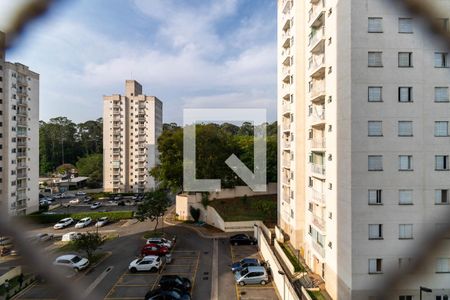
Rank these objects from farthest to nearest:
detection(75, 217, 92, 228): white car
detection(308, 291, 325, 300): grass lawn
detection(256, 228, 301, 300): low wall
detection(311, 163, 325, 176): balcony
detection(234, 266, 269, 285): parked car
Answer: detection(75, 217, 92, 228): white car < detection(234, 266, 269, 285): parked car < detection(311, 163, 325, 176): balcony < detection(308, 291, 325, 300): grass lawn < detection(256, 228, 301, 300): low wall

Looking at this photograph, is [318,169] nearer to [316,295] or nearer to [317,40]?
[316,295]

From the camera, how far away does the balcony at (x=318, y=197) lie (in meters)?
7.84

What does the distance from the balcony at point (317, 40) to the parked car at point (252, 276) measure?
20.9ft

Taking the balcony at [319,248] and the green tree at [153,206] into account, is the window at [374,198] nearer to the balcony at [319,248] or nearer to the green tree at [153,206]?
the balcony at [319,248]

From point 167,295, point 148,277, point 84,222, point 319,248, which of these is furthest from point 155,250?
point 84,222

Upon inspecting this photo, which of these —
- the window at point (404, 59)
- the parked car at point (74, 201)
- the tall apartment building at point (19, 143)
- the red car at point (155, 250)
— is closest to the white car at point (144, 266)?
the red car at point (155, 250)

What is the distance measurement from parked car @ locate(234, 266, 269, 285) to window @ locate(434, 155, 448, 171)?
501 cm

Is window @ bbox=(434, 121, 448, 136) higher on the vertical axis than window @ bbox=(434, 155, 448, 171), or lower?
higher

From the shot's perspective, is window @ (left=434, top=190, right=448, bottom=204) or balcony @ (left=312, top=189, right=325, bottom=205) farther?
balcony @ (left=312, top=189, right=325, bottom=205)

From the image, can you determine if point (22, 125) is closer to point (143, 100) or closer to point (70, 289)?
point (143, 100)

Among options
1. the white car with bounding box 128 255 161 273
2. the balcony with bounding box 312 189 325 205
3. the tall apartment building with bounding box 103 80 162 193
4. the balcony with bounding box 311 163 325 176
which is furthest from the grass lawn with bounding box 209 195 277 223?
the tall apartment building with bounding box 103 80 162 193

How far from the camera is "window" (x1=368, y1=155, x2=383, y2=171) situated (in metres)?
6.06

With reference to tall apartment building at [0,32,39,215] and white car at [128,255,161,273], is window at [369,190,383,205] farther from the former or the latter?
tall apartment building at [0,32,39,215]

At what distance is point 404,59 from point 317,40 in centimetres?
282
